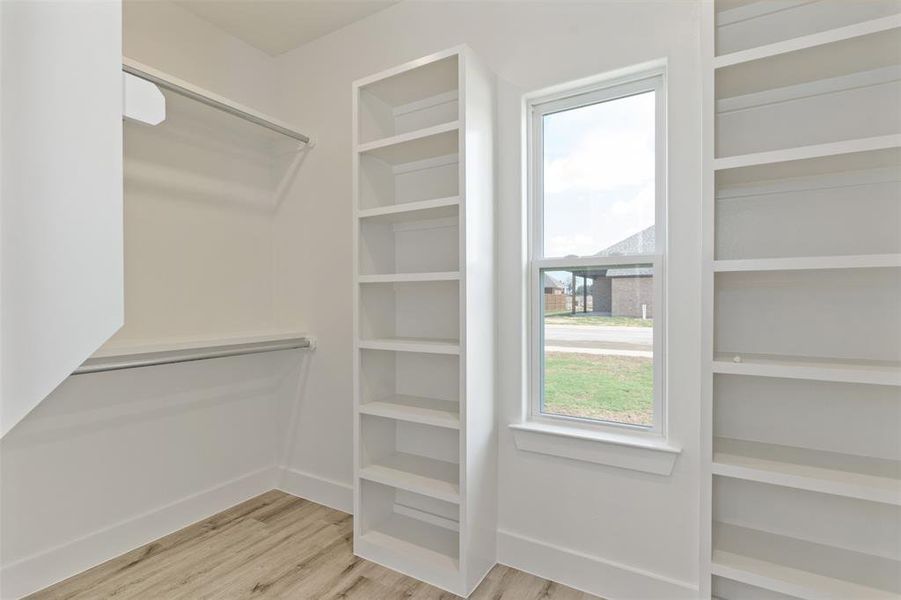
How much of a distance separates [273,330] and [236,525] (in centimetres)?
107

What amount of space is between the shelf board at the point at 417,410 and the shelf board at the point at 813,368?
1027 millimetres

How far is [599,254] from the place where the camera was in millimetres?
1966

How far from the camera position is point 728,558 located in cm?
151

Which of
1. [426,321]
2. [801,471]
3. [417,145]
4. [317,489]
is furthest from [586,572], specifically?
[417,145]

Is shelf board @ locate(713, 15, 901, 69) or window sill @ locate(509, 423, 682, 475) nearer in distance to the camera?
shelf board @ locate(713, 15, 901, 69)

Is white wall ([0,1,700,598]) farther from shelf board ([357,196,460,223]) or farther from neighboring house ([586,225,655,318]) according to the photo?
shelf board ([357,196,460,223])

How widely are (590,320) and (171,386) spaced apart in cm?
210

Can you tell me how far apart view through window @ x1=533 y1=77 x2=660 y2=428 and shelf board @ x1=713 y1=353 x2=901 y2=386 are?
396 millimetres

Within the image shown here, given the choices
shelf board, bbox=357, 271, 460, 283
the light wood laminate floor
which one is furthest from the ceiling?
the light wood laminate floor

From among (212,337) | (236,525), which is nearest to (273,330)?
(212,337)

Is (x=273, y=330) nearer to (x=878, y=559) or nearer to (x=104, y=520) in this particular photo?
(x=104, y=520)

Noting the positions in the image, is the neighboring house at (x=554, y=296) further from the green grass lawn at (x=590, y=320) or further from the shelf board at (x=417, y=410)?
the shelf board at (x=417, y=410)

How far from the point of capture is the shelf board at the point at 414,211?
6.38 ft

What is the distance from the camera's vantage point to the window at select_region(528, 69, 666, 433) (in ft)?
6.13
